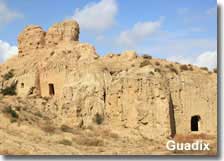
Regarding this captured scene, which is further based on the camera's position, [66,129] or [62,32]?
[62,32]


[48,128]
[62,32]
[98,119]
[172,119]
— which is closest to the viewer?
[48,128]

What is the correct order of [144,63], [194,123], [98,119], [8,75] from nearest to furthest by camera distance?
[98,119] → [194,123] → [144,63] → [8,75]

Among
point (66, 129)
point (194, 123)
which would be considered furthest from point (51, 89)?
point (194, 123)

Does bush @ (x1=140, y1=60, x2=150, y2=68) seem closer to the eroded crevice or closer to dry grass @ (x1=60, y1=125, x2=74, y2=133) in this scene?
the eroded crevice

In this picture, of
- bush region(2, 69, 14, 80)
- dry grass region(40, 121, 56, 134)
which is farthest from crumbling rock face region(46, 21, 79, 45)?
dry grass region(40, 121, 56, 134)

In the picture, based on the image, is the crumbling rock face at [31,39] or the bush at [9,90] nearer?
the bush at [9,90]

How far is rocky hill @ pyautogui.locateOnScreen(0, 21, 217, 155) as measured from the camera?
22.7m

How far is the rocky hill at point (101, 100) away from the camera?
2267 centimetres

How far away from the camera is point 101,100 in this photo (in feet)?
84.9

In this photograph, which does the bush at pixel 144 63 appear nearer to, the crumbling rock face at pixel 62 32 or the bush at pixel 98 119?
the bush at pixel 98 119

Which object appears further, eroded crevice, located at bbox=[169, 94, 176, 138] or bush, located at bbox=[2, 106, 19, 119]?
eroded crevice, located at bbox=[169, 94, 176, 138]

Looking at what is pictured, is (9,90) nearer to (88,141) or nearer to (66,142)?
(66,142)

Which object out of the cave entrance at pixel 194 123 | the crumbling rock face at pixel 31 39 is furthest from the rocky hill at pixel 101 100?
the crumbling rock face at pixel 31 39

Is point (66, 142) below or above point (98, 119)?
below
